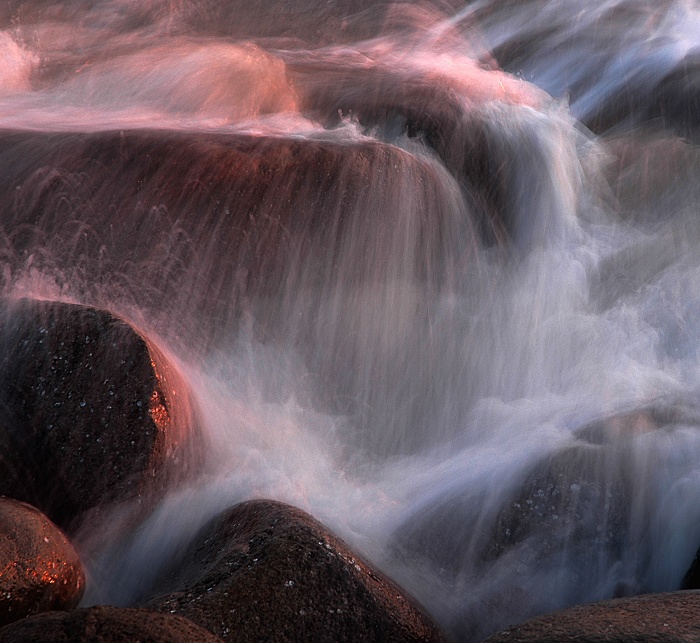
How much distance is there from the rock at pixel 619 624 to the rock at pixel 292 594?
0.53 meters

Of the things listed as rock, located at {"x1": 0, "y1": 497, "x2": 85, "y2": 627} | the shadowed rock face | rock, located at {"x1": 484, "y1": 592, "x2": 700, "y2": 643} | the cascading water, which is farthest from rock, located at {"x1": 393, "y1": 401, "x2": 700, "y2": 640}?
the shadowed rock face

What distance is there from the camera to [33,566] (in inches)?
132

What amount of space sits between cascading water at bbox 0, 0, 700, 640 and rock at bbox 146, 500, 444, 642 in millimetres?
643

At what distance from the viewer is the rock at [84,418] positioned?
389 centimetres

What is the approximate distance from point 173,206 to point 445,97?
2818mm

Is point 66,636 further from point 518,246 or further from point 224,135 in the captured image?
point 518,246

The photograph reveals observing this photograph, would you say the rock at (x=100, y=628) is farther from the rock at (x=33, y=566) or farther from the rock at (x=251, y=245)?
the rock at (x=251, y=245)

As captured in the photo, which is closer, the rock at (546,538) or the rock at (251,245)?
the rock at (546,538)

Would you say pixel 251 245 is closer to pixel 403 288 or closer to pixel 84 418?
pixel 403 288

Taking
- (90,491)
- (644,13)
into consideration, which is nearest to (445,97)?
(644,13)

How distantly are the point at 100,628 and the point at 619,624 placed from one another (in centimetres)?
175

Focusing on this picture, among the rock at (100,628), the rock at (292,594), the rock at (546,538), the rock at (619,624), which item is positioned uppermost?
the rock at (100,628)

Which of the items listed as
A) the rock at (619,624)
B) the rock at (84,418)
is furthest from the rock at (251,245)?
the rock at (619,624)

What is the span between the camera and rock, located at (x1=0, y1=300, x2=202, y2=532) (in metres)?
3.89
